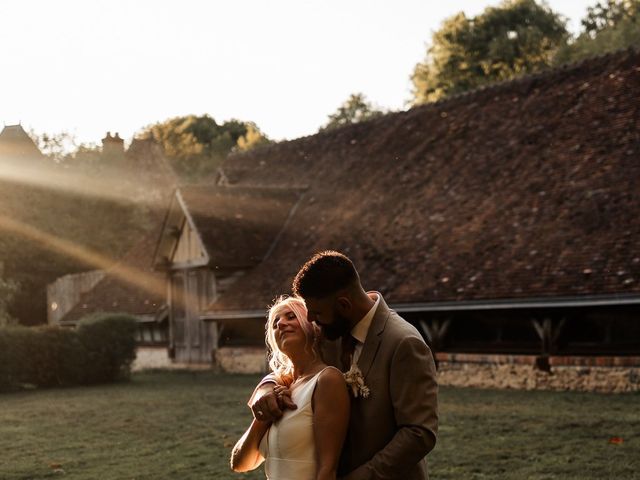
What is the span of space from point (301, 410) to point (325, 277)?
0.68 m

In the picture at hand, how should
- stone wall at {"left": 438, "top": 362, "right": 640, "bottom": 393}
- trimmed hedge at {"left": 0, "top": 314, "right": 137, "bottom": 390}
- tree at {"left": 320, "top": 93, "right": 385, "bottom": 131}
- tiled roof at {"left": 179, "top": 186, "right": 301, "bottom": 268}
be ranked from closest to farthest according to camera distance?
1. stone wall at {"left": 438, "top": 362, "right": 640, "bottom": 393}
2. trimmed hedge at {"left": 0, "top": 314, "right": 137, "bottom": 390}
3. tiled roof at {"left": 179, "top": 186, "right": 301, "bottom": 268}
4. tree at {"left": 320, "top": 93, "right": 385, "bottom": 131}

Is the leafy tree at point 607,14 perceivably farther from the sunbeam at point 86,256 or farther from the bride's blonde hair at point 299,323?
the bride's blonde hair at point 299,323

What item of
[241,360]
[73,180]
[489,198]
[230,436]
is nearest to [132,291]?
[73,180]

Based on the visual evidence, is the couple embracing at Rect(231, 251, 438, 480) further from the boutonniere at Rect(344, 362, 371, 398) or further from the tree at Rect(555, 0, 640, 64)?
the tree at Rect(555, 0, 640, 64)

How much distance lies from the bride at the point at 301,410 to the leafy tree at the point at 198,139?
6371 centimetres

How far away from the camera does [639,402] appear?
48.4ft

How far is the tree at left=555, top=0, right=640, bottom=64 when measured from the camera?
47.2m

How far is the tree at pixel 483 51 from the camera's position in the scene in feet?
162

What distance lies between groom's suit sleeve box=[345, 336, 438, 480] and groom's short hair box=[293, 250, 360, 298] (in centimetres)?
36

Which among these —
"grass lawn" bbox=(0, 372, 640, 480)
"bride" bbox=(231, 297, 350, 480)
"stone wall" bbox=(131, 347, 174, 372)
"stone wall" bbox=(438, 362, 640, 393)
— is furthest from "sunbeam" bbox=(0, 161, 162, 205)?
"bride" bbox=(231, 297, 350, 480)

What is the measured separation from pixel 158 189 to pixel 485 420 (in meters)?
32.0

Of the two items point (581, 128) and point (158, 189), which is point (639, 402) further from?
point (158, 189)

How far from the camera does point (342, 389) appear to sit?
4.25m

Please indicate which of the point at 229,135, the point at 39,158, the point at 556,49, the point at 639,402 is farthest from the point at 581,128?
the point at 229,135
